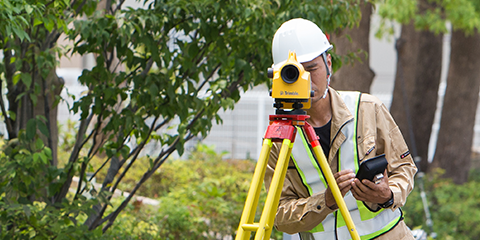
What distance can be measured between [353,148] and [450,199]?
671 cm

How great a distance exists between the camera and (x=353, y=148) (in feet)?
6.42

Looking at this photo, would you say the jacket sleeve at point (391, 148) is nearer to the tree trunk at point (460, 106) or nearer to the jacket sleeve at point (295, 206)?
the jacket sleeve at point (295, 206)

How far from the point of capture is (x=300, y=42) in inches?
75.1

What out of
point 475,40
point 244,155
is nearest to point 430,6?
point 475,40

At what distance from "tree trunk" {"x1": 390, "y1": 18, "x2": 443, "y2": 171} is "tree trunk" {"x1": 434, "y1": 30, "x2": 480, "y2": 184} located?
0.44m

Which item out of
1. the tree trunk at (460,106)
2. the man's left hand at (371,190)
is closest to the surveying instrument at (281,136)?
the man's left hand at (371,190)

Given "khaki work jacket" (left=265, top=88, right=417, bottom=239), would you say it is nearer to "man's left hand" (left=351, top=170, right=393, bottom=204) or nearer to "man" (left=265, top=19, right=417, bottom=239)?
"man" (left=265, top=19, right=417, bottom=239)

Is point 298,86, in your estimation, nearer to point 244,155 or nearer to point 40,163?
point 40,163

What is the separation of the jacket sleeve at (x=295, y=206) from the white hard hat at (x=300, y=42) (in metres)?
0.36

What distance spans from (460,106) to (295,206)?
28.2 feet

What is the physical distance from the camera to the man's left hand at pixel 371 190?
5.64ft

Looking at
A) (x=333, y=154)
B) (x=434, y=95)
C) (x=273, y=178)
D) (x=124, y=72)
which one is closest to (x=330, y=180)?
(x=273, y=178)

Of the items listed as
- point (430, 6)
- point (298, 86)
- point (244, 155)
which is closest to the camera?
point (298, 86)

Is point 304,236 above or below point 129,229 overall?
above
